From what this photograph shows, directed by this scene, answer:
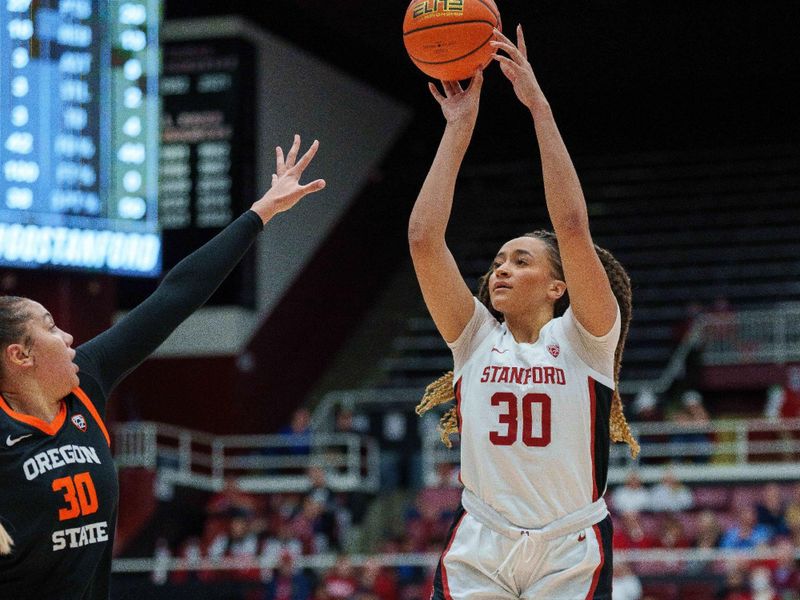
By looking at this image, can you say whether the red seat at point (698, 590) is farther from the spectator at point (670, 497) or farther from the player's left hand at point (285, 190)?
the player's left hand at point (285, 190)

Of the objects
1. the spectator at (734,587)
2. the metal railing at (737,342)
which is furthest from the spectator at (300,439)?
the spectator at (734,587)

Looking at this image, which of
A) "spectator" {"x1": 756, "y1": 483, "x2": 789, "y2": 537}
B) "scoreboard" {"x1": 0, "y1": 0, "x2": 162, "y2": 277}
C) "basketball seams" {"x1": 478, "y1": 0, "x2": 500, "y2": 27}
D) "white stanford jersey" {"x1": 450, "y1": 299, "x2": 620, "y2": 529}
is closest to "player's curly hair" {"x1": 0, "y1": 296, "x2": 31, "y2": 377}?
"white stanford jersey" {"x1": 450, "y1": 299, "x2": 620, "y2": 529}

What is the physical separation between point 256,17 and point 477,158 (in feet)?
18.7

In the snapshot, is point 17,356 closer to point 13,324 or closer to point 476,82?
point 13,324

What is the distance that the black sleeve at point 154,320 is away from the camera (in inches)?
150

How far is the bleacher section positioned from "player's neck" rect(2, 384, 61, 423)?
14.5 meters

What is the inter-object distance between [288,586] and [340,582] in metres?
0.44

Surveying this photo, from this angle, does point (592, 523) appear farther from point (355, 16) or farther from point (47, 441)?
point (355, 16)

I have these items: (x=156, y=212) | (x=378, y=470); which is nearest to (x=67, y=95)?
(x=156, y=212)

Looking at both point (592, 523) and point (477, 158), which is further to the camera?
point (477, 158)

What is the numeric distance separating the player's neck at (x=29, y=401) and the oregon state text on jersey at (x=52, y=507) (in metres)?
0.02

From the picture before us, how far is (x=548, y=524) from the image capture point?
4145mm

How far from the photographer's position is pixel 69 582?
138 inches

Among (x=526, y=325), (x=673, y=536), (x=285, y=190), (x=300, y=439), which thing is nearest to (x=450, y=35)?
(x=285, y=190)
